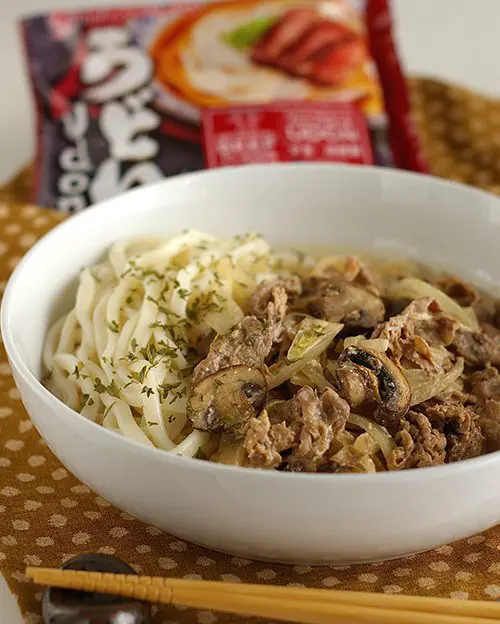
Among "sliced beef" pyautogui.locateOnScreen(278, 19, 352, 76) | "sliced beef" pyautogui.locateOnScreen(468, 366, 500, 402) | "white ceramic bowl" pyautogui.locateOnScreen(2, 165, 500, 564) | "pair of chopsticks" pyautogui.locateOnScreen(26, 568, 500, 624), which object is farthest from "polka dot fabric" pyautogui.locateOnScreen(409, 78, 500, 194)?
"pair of chopsticks" pyautogui.locateOnScreen(26, 568, 500, 624)

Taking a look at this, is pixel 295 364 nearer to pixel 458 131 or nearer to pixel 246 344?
pixel 246 344

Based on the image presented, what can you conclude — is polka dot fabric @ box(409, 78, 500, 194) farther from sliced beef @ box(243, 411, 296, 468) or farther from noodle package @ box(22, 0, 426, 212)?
sliced beef @ box(243, 411, 296, 468)

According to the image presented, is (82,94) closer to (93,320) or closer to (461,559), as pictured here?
(93,320)

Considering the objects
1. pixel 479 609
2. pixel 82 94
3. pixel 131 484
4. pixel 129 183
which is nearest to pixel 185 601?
pixel 131 484

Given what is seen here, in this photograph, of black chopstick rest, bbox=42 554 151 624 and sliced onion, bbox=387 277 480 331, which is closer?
black chopstick rest, bbox=42 554 151 624

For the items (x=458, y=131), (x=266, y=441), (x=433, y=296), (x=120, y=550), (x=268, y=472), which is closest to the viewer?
(x=268, y=472)

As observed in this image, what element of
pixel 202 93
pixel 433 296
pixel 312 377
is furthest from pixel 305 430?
pixel 202 93
